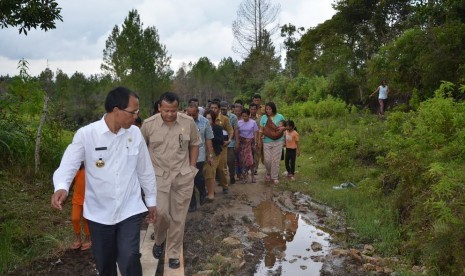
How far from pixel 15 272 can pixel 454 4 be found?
1200 cm

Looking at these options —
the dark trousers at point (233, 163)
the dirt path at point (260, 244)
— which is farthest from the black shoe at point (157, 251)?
the dark trousers at point (233, 163)

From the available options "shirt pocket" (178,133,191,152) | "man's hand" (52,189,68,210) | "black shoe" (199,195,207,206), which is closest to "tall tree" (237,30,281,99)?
"black shoe" (199,195,207,206)

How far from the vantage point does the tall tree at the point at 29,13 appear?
5.95 metres

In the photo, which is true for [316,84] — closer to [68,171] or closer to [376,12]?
[376,12]

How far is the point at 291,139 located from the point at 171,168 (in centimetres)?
512

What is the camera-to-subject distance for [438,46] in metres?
10.8

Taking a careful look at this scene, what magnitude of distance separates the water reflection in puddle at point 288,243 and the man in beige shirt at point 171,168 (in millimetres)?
1047

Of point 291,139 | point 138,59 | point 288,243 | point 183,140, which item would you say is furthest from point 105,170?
point 138,59

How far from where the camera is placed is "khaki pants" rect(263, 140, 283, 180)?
9070 mm

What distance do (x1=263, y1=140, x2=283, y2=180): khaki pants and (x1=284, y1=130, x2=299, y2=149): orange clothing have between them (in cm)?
Answer: 45

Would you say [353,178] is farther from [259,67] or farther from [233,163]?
[259,67]

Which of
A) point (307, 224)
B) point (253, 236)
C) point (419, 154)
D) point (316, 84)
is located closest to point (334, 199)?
point (307, 224)

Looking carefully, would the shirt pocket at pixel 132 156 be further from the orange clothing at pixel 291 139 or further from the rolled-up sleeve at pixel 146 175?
the orange clothing at pixel 291 139

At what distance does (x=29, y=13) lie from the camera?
6.00 metres
